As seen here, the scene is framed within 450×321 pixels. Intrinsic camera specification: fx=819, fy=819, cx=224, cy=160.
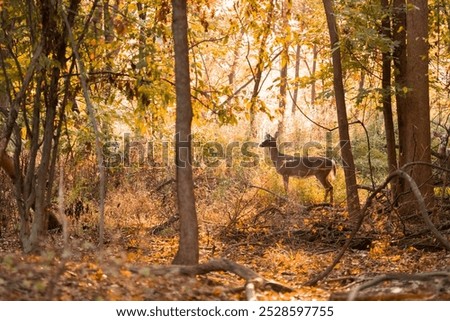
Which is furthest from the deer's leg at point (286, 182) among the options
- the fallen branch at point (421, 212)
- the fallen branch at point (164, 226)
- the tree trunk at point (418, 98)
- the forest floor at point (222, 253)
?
the fallen branch at point (421, 212)

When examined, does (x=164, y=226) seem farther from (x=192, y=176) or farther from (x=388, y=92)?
(x=388, y=92)

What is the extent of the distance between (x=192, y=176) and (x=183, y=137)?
110cm

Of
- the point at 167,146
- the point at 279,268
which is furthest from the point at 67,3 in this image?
the point at 167,146

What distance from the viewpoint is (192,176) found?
10492 millimetres

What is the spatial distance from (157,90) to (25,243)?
2.92m

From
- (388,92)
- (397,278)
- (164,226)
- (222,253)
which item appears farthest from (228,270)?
(388,92)

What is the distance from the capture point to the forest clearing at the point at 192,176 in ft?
27.8

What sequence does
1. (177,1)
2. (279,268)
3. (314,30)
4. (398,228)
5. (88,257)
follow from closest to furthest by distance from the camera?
1. (177,1)
2. (88,257)
3. (279,268)
4. (398,228)
5. (314,30)

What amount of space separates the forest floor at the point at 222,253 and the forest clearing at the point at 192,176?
0.03 metres

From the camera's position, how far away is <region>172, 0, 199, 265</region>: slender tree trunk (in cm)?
942

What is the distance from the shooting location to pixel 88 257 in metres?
10.5

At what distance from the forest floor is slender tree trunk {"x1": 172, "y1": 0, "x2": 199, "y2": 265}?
447 millimetres

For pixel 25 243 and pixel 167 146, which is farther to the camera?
pixel 167 146
